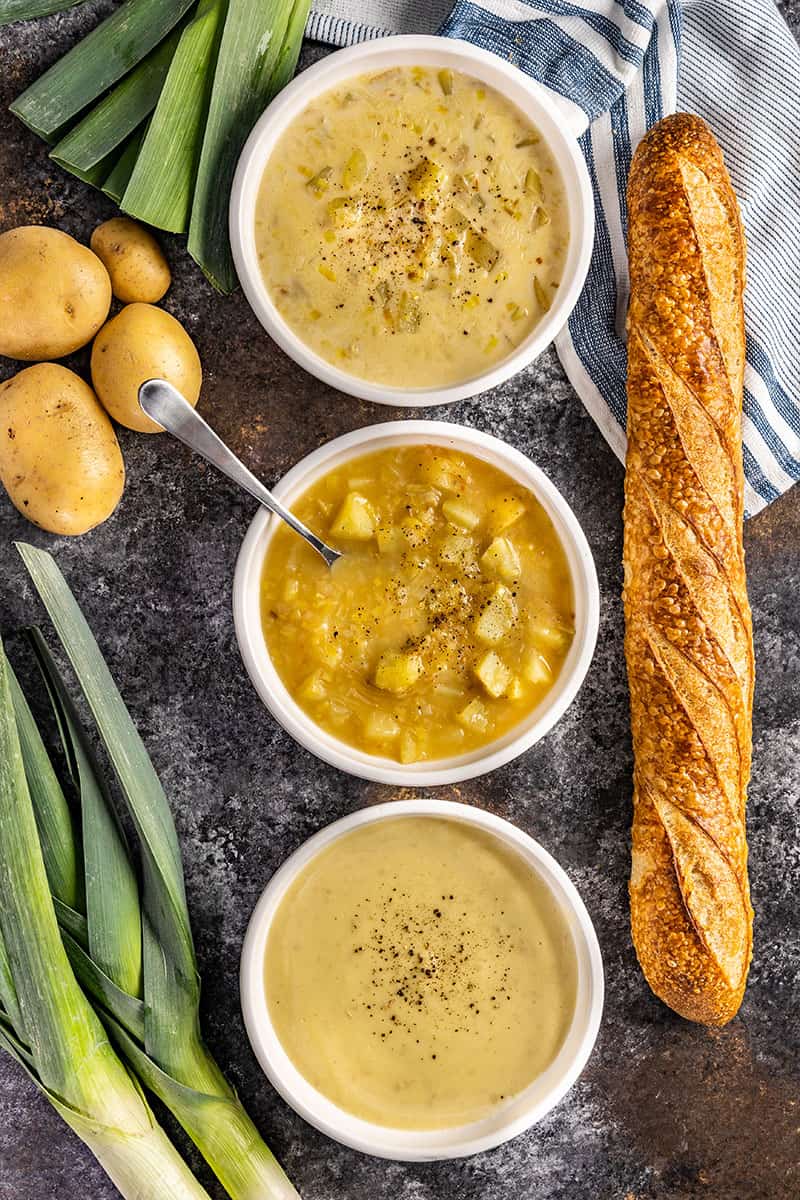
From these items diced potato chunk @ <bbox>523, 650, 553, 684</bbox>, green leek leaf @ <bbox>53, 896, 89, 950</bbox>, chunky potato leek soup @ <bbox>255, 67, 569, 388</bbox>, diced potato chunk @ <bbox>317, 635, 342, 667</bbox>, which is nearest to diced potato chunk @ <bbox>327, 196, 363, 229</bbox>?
chunky potato leek soup @ <bbox>255, 67, 569, 388</bbox>

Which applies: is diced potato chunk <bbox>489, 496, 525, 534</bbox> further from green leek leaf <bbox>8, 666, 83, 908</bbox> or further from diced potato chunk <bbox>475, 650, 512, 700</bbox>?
green leek leaf <bbox>8, 666, 83, 908</bbox>

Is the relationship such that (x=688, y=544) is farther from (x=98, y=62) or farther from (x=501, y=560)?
(x=98, y=62)

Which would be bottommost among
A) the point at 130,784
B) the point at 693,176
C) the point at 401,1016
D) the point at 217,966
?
the point at 217,966

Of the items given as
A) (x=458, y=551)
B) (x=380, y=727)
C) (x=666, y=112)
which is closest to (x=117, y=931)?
(x=380, y=727)

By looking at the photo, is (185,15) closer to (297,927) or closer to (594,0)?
(594,0)

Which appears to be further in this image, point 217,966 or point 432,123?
point 217,966

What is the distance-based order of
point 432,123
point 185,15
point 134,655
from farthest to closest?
point 134,655
point 185,15
point 432,123

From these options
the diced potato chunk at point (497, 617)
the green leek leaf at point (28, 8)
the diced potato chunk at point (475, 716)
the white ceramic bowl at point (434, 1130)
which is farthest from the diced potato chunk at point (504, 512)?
the green leek leaf at point (28, 8)

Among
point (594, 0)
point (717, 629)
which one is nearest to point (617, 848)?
point (717, 629)
